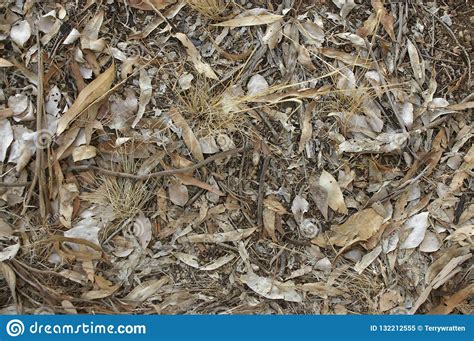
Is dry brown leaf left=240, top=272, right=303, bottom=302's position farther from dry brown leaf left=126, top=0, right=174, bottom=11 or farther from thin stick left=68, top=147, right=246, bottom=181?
dry brown leaf left=126, top=0, right=174, bottom=11

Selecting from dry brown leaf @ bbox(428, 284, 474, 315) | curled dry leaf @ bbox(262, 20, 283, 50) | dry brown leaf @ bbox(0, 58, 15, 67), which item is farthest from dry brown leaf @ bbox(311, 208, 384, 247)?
dry brown leaf @ bbox(0, 58, 15, 67)

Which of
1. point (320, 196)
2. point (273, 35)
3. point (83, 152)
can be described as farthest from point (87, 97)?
point (320, 196)

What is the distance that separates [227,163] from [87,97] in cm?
35

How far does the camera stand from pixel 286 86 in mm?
1422

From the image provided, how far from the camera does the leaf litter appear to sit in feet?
4.51

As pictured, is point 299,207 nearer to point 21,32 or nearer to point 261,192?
point 261,192

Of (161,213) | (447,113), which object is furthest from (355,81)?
(161,213)

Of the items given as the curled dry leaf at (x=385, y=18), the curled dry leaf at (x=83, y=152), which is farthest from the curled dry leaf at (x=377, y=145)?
the curled dry leaf at (x=83, y=152)

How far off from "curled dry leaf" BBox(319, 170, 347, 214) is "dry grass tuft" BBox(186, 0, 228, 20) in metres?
0.45

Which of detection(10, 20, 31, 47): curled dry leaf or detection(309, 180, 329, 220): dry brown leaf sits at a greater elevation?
detection(10, 20, 31, 47): curled dry leaf

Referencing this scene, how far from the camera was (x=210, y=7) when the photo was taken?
1.42 m

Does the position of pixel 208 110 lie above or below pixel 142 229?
above

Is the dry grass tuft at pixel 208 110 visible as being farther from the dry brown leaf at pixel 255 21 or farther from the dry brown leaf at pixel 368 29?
the dry brown leaf at pixel 368 29

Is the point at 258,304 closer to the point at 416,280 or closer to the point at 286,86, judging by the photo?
the point at 416,280
